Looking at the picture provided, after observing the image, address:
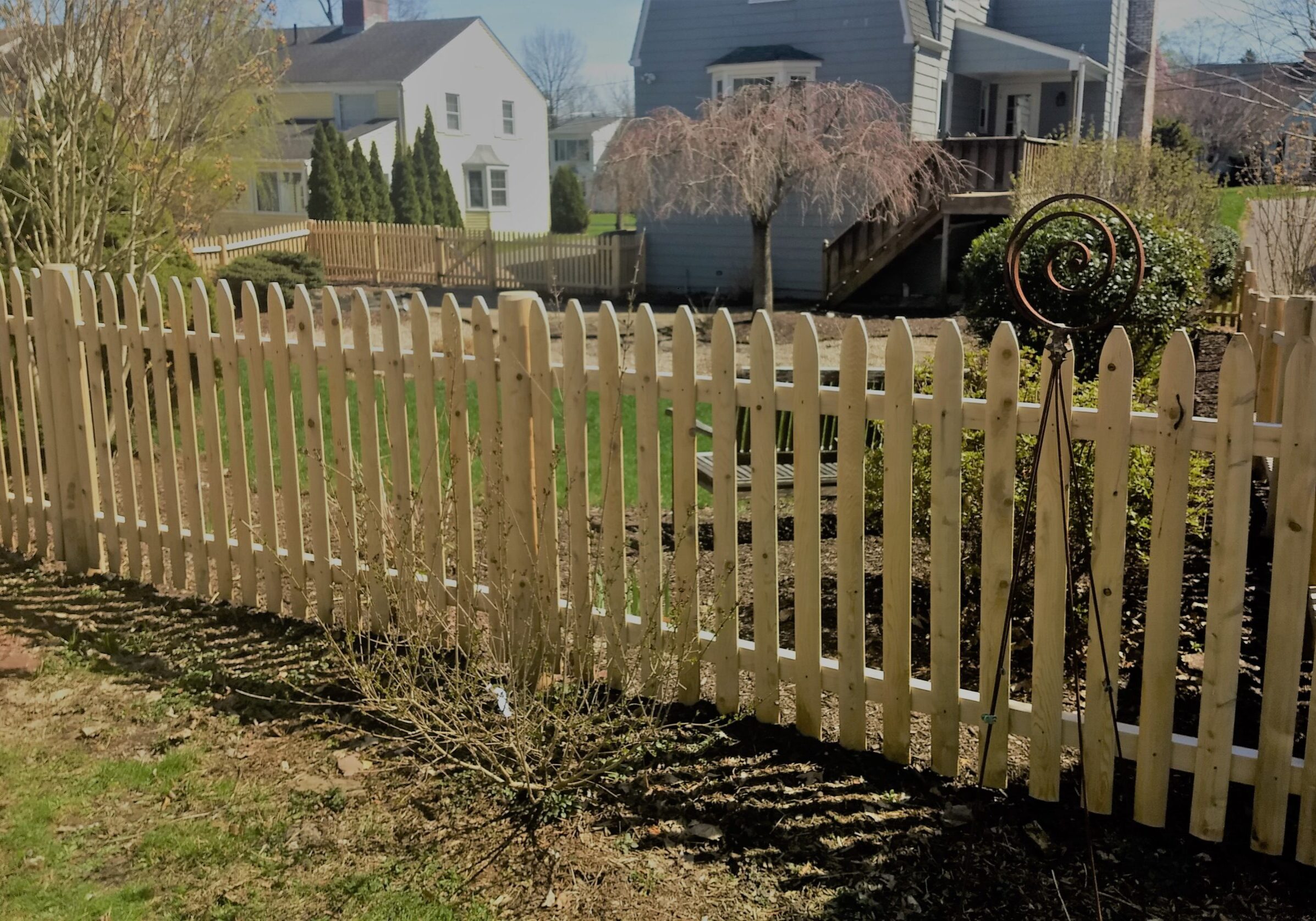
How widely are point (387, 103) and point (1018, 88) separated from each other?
20955 mm

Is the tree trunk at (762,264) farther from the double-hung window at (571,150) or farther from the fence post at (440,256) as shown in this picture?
the double-hung window at (571,150)

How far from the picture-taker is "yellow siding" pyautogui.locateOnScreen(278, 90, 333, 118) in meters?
38.1

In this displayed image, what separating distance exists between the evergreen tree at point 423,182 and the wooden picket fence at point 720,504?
99.7 feet

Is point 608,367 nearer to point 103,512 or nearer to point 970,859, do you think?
point 970,859

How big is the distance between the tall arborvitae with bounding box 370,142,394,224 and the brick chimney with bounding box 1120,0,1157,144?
66.4ft

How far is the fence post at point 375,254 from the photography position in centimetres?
2739

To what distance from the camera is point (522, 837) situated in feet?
11.1

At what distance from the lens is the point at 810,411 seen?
3.62 m

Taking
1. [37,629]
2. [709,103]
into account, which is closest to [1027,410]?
[37,629]

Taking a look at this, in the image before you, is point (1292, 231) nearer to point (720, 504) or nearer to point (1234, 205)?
point (720, 504)

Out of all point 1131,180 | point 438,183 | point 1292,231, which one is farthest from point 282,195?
point 1292,231

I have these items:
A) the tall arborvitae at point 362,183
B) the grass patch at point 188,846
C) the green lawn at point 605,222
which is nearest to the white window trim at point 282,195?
the tall arborvitae at point 362,183

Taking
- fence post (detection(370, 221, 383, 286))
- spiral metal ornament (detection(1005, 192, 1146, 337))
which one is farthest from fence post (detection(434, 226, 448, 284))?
spiral metal ornament (detection(1005, 192, 1146, 337))

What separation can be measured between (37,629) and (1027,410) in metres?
4.16
